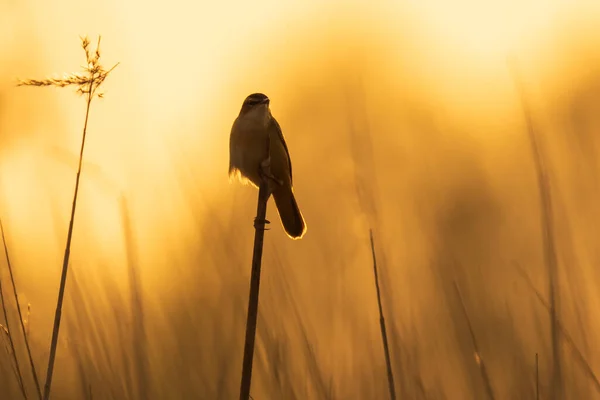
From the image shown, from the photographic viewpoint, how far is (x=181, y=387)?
3.01m

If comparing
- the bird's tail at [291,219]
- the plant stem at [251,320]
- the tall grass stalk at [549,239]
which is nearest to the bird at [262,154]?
the bird's tail at [291,219]

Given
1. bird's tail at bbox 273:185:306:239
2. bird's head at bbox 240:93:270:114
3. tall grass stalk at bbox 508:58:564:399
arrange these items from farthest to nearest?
bird's head at bbox 240:93:270:114
bird's tail at bbox 273:185:306:239
tall grass stalk at bbox 508:58:564:399

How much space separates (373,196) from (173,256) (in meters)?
0.81

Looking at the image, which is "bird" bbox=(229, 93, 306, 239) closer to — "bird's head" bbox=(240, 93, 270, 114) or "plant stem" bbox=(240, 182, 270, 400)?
"bird's head" bbox=(240, 93, 270, 114)

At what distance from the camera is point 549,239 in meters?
2.57

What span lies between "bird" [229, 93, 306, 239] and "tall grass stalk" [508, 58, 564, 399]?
942mm

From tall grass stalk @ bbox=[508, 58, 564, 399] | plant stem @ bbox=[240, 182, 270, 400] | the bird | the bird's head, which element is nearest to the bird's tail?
the bird

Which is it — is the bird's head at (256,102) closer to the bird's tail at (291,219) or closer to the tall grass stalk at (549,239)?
the bird's tail at (291,219)

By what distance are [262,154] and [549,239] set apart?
132cm

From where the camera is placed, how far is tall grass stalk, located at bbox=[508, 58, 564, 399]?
7.80ft

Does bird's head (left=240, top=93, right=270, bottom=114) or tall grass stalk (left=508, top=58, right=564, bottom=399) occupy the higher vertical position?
bird's head (left=240, top=93, right=270, bottom=114)

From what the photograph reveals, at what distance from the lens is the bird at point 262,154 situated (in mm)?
3414

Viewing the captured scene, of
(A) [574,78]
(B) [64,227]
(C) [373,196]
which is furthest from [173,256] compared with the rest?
(A) [574,78]

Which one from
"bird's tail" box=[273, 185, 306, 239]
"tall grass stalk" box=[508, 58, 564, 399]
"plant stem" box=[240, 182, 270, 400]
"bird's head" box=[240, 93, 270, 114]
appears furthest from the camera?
"bird's head" box=[240, 93, 270, 114]
